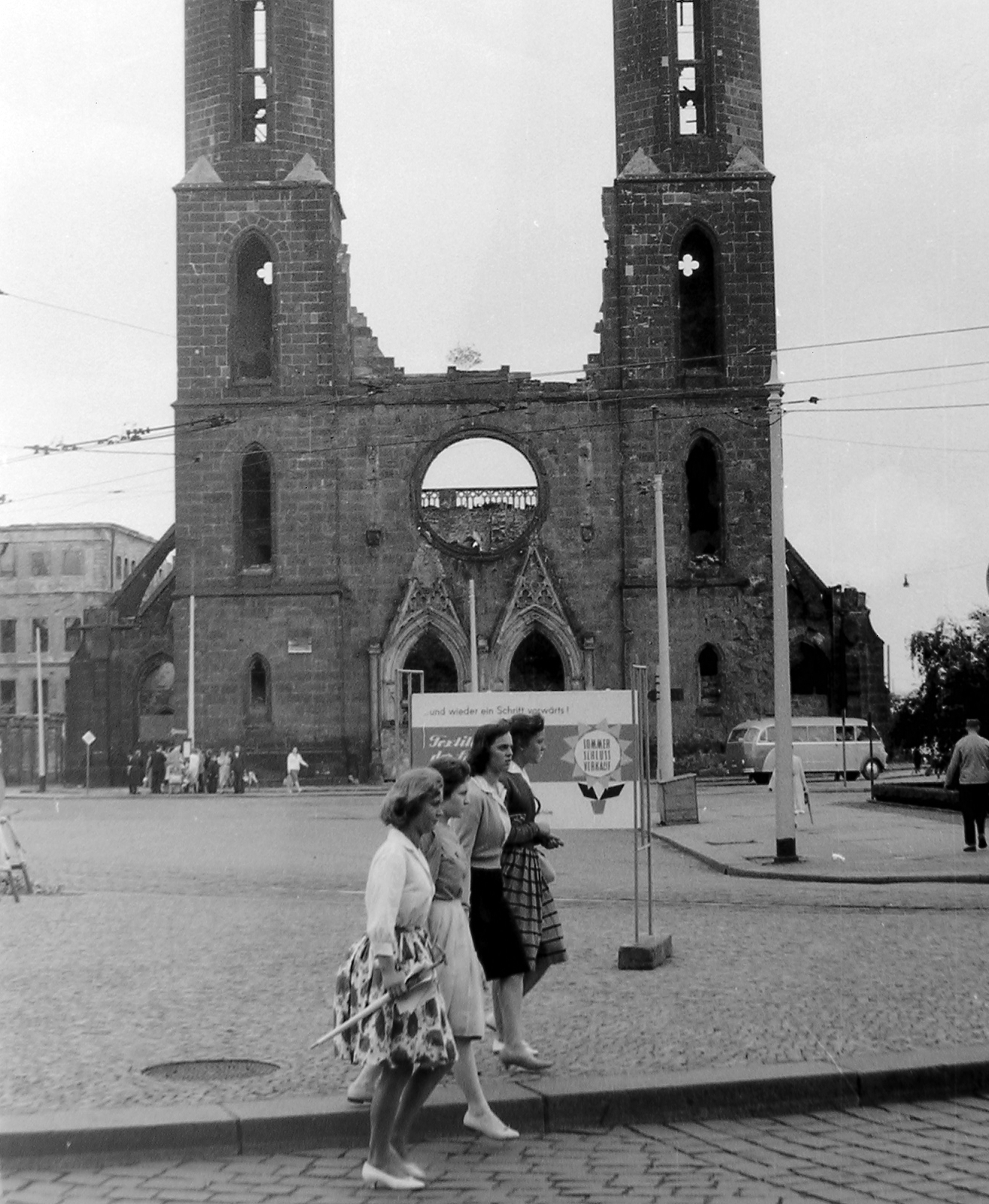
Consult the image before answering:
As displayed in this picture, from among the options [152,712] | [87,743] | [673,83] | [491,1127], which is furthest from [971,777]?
[152,712]

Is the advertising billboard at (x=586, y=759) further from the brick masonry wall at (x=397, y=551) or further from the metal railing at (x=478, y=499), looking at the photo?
the metal railing at (x=478, y=499)

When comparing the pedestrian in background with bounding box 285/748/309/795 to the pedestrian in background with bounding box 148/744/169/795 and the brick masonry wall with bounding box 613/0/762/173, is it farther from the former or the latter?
the brick masonry wall with bounding box 613/0/762/173

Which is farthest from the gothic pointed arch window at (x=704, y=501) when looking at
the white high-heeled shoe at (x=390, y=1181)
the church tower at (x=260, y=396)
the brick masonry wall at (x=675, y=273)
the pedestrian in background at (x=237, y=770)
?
the white high-heeled shoe at (x=390, y=1181)

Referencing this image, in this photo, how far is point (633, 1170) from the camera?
688cm

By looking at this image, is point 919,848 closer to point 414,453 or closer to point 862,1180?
point 862,1180

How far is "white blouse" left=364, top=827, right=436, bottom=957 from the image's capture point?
261 inches

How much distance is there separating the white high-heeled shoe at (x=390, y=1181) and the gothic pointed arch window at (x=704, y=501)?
43.2m

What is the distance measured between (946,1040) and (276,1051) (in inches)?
128

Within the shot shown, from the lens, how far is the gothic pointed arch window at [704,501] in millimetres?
49406

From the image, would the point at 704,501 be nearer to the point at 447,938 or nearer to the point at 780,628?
the point at 780,628

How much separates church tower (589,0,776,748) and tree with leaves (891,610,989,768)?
53.2ft

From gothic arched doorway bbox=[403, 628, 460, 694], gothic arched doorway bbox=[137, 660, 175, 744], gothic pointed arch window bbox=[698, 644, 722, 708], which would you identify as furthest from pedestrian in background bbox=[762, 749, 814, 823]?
gothic arched doorway bbox=[137, 660, 175, 744]

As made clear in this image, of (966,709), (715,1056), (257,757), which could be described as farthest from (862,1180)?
(257,757)

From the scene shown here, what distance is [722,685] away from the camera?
48906mm
